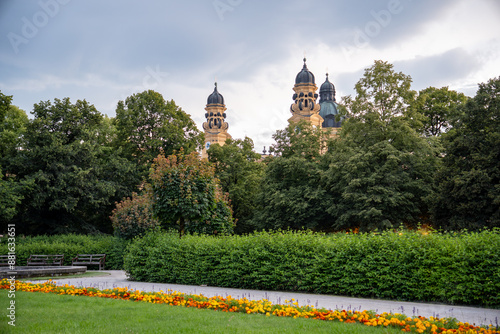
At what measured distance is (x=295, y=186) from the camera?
1335 inches

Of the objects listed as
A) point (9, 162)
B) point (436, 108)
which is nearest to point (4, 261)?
point (9, 162)

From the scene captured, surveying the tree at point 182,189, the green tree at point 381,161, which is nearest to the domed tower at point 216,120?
the green tree at point 381,161

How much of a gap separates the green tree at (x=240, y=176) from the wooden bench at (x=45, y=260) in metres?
16.4

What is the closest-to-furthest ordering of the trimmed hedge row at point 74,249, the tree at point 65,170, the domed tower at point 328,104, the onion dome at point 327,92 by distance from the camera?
the trimmed hedge row at point 74,249 → the tree at point 65,170 → the domed tower at point 328,104 → the onion dome at point 327,92

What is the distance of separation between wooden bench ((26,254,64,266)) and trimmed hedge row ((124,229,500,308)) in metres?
9.10

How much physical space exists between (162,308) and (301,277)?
4595mm

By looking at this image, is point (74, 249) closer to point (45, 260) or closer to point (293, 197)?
point (45, 260)

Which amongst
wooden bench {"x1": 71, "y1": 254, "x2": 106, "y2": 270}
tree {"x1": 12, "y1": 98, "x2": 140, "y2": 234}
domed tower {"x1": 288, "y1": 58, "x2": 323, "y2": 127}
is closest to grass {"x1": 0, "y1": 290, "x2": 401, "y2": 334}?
wooden bench {"x1": 71, "y1": 254, "x2": 106, "y2": 270}

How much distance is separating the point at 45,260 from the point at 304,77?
7354cm

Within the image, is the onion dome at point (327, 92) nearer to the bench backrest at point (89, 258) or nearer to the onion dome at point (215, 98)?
the onion dome at point (215, 98)

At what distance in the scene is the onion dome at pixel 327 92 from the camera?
10119cm

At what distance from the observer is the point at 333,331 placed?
645 centimetres

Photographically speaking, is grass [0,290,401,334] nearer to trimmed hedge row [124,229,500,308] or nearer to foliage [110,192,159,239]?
trimmed hedge row [124,229,500,308]

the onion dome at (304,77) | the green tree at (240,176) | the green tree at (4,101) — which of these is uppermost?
the onion dome at (304,77)
